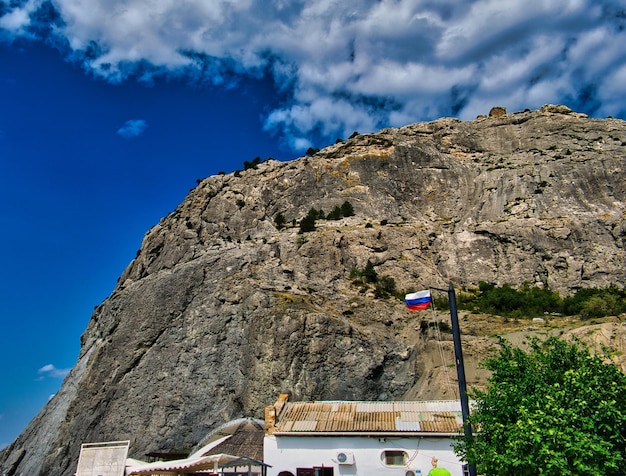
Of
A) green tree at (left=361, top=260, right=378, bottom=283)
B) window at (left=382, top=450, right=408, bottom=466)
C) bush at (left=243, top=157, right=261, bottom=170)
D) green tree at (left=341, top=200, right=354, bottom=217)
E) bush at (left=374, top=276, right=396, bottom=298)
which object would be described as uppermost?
bush at (left=243, top=157, right=261, bottom=170)

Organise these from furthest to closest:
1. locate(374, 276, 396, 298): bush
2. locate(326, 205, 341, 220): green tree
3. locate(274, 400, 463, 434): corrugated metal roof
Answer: locate(326, 205, 341, 220): green tree → locate(374, 276, 396, 298): bush → locate(274, 400, 463, 434): corrugated metal roof

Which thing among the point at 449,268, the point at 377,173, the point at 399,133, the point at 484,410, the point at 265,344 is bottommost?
the point at 484,410

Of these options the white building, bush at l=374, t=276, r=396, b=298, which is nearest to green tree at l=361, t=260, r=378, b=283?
bush at l=374, t=276, r=396, b=298

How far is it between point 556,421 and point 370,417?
694 inches

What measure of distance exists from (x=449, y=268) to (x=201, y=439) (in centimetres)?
3414

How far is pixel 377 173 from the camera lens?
242 ft

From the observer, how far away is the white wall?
89.7 ft

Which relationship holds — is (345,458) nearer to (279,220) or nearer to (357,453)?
(357,453)

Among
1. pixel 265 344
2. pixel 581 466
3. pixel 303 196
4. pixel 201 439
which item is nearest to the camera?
pixel 581 466

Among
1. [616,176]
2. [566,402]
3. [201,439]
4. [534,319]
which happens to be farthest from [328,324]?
[616,176]

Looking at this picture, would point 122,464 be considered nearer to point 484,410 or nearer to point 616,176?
point 484,410

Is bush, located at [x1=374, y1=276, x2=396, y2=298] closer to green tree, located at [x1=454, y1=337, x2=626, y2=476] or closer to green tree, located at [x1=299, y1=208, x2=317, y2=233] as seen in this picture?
green tree, located at [x1=299, y1=208, x2=317, y2=233]

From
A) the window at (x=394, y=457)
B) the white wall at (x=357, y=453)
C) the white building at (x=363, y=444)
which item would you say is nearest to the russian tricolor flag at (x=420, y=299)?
the white building at (x=363, y=444)

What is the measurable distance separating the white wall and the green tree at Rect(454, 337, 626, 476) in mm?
11307
